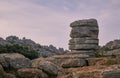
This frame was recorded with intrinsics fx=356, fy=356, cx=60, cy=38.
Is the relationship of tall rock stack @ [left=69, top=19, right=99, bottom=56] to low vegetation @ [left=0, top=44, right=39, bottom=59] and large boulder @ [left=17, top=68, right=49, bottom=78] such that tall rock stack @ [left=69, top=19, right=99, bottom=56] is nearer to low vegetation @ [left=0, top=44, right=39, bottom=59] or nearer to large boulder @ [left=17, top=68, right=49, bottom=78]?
low vegetation @ [left=0, top=44, right=39, bottom=59]

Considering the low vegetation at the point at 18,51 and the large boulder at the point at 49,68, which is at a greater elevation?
the low vegetation at the point at 18,51

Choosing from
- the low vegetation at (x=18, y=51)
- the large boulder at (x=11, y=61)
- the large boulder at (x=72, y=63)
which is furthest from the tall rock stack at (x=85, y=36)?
the large boulder at (x=11, y=61)

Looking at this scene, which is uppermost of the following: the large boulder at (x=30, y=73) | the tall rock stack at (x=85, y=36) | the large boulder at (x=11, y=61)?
the tall rock stack at (x=85, y=36)

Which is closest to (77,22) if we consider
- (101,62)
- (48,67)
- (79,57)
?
(79,57)

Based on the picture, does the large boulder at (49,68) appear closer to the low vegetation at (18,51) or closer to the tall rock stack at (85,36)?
the tall rock stack at (85,36)

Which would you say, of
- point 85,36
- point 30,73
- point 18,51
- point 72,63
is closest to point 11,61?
point 30,73

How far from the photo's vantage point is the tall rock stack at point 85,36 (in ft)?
161

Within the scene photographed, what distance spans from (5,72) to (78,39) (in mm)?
23734

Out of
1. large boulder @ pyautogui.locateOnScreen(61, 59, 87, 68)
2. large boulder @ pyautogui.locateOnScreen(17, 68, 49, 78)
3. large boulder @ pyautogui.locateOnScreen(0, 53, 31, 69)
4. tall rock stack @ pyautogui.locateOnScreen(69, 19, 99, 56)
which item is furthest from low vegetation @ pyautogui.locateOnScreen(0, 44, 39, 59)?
large boulder @ pyautogui.locateOnScreen(17, 68, 49, 78)

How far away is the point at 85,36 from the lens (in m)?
49.9

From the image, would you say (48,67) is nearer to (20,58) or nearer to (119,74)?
(20,58)

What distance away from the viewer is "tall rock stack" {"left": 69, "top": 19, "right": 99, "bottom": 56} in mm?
49000

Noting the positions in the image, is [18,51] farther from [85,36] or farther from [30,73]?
[30,73]

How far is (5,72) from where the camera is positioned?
27328 millimetres
